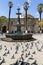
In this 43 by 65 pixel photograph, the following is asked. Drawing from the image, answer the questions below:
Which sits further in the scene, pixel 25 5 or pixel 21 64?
pixel 25 5

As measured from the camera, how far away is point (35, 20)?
246 feet

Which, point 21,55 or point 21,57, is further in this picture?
point 21,55

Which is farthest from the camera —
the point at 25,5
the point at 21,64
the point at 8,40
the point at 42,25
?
the point at 42,25

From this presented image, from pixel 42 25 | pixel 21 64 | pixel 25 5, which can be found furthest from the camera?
pixel 42 25

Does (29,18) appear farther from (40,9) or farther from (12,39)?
(12,39)

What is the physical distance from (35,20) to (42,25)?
429 centimetres

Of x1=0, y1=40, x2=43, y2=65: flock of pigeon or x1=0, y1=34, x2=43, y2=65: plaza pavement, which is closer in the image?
x1=0, y1=40, x2=43, y2=65: flock of pigeon

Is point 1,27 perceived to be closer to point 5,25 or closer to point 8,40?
point 5,25

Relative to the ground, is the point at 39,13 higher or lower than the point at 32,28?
higher

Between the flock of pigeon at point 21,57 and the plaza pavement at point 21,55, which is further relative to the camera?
the plaza pavement at point 21,55

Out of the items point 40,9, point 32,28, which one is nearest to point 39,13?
point 40,9

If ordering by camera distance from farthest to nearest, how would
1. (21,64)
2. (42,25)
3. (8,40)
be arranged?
(42,25), (8,40), (21,64)

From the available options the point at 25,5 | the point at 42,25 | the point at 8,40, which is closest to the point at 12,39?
the point at 8,40

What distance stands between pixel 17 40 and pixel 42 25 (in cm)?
4867
